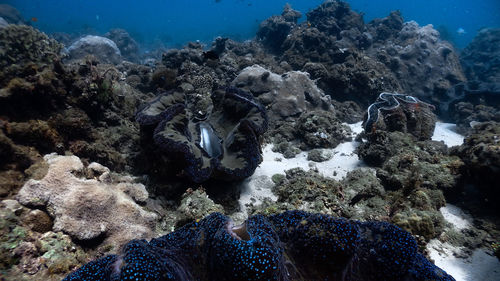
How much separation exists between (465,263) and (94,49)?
18.5 metres

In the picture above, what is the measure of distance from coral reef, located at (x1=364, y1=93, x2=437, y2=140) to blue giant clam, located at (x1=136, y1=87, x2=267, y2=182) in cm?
351

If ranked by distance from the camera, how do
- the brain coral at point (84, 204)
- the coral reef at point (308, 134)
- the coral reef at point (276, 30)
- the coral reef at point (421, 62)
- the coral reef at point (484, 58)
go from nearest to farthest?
the brain coral at point (84, 204) < the coral reef at point (308, 134) < the coral reef at point (421, 62) < the coral reef at point (276, 30) < the coral reef at point (484, 58)

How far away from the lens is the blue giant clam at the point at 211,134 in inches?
138

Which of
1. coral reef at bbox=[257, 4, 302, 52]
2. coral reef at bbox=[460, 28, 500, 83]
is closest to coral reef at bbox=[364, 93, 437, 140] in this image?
coral reef at bbox=[257, 4, 302, 52]

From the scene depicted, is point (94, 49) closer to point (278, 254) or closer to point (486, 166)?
point (278, 254)

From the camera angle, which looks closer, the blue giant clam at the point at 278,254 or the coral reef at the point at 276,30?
the blue giant clam at the point at 278,254

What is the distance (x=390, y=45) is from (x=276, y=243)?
17.8 meters

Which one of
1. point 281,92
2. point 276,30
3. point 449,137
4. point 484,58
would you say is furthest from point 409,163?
point 484,58

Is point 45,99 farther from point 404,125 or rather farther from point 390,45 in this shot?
point 390,45

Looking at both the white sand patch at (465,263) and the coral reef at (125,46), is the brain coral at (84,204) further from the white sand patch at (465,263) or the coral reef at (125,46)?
the coral reef at (125,46)

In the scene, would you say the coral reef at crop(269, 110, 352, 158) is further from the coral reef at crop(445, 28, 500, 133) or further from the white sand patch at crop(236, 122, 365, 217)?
the coral reef at crop(445, 28, 500, 133)

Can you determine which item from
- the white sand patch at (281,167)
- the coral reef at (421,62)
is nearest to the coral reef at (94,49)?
the white sand patch at (281,167)

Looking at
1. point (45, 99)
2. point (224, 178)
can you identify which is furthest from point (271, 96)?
point (45, 99)

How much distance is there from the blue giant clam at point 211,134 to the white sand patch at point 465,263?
2642mm
